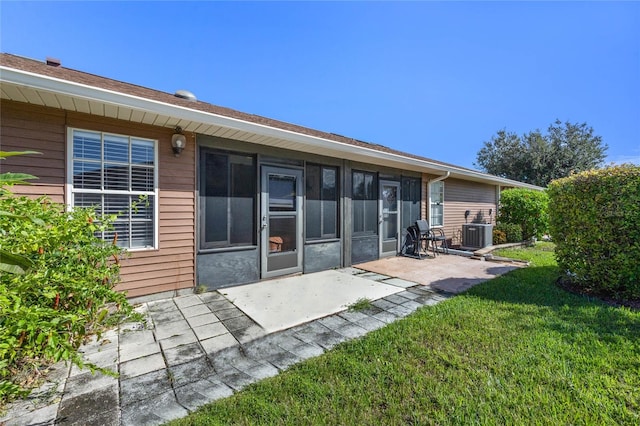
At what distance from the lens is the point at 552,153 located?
21.7m

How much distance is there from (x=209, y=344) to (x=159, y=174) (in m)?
2.51

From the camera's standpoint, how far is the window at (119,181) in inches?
132

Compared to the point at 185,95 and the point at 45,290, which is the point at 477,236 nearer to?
the point at 185,95

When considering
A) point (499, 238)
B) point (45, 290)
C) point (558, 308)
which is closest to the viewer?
point (45, 290)

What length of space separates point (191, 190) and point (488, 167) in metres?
29.3

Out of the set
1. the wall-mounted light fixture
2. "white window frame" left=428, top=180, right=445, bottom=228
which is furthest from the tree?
the wall-mounted light fixture

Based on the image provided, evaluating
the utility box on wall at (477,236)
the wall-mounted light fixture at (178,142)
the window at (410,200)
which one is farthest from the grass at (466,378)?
the utility box on wall at (477,236)

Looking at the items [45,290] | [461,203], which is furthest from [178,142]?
[461,203]

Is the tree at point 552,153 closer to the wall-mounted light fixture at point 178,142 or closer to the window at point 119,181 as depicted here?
the wall-mounted light fixture at point 178,142

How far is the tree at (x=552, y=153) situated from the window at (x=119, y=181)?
2734 cm

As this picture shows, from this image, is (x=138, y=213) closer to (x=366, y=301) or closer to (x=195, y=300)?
(x=195, y=300)

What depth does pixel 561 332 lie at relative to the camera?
9.07 feet

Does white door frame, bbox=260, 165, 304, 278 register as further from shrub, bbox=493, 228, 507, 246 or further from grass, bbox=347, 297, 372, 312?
shrub, bbox=493, 228, 507, 246

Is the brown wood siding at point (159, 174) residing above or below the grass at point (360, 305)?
above
